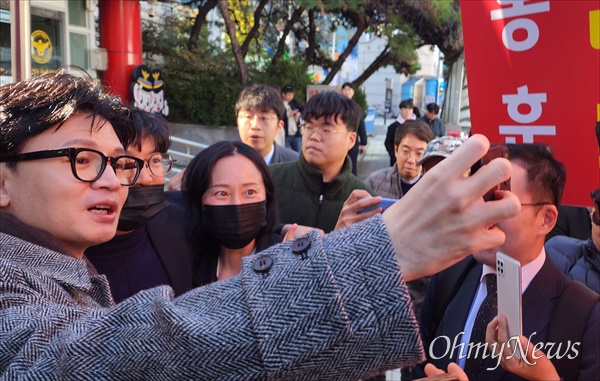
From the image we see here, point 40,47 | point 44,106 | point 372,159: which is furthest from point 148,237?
point 372,159

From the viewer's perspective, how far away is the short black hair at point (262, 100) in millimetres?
4406

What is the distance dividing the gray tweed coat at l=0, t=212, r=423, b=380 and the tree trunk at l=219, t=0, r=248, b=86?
1237 cm

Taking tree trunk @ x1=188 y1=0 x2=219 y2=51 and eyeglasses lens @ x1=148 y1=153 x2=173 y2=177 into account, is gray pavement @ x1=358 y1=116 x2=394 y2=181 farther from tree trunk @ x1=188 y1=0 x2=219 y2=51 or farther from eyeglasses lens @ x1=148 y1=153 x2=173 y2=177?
eyeglasses lens @ x1=148 y1=153 x2=173 y2=177

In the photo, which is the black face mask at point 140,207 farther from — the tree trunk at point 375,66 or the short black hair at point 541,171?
the tree trunk at point 375,66

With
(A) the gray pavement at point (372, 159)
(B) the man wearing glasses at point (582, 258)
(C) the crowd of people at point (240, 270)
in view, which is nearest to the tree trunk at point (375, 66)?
(A) the gray pavement at point (372, 159)

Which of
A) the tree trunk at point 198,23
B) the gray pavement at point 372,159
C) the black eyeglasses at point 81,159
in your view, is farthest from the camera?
the tree trunk at point 198,23

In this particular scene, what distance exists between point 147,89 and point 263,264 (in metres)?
10.6

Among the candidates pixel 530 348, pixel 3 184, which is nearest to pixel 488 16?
pixel 530 348

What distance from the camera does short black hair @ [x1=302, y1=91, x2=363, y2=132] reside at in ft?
12.0

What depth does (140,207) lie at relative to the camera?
2.44m

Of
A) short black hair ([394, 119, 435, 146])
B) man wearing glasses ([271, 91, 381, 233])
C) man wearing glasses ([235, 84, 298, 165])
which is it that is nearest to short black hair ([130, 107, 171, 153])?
man wearing glasses ([271, 91, 381, 233])

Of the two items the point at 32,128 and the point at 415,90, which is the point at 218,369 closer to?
the point at 32,128

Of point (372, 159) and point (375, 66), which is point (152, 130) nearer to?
point (372, 159)

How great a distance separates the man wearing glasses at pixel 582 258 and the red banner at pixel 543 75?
0.35 metres
